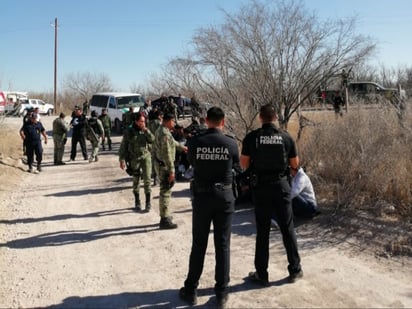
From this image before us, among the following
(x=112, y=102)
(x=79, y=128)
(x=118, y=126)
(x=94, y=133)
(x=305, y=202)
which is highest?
(x=112, y=102)

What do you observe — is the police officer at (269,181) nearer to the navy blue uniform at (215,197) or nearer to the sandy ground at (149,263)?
the sandy ground at (149,263)

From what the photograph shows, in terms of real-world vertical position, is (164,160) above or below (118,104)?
below

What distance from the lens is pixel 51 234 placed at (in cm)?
651

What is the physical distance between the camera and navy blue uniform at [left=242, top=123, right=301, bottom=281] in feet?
14.3

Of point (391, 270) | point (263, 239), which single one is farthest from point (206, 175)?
point (391, 270)

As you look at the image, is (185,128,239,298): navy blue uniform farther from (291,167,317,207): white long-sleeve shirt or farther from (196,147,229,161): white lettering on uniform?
(291,167,317,207): white long-sleeve shirt

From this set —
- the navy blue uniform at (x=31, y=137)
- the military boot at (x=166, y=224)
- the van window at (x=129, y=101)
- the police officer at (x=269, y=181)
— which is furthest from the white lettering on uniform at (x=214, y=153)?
the van window at (x=129, y=101)

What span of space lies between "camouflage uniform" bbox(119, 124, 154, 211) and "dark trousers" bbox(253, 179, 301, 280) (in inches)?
142

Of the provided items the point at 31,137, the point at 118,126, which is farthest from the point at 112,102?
the point at 31,137

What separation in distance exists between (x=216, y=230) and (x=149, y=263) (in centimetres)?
154

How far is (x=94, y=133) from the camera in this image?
14.3 metres

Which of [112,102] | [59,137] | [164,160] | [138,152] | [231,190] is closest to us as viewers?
[231,190]

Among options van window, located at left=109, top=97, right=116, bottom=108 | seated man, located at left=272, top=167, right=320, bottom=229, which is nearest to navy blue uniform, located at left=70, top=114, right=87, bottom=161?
van window, located at left=109, top=97, right=116, bottom=108

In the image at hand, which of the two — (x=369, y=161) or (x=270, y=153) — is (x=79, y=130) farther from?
(x=270, y=153)
